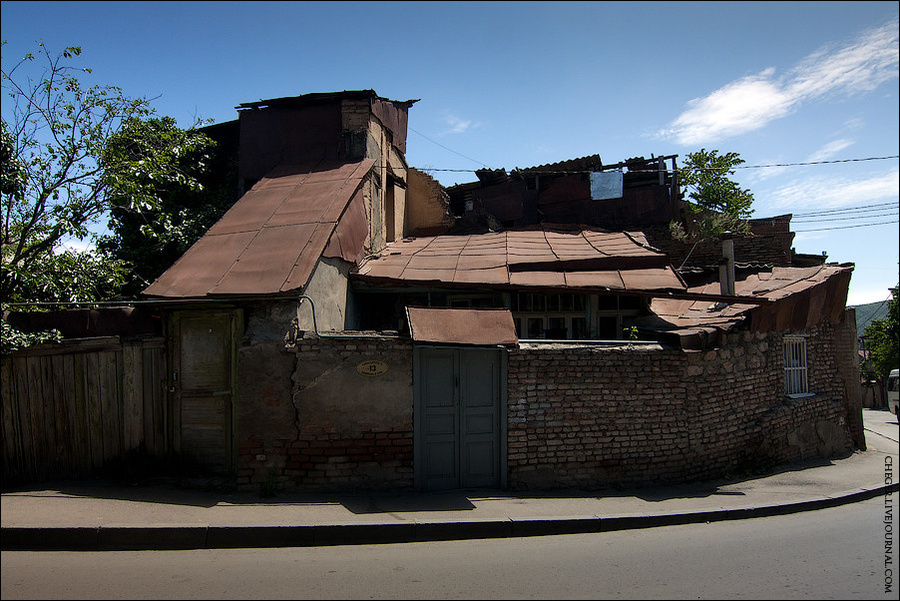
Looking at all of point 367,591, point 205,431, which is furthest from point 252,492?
point 367,591

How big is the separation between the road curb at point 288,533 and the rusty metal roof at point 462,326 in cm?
228

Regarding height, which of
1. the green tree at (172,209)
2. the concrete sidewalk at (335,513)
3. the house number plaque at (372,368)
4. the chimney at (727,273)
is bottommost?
the concrete sidewalk at (335,513)

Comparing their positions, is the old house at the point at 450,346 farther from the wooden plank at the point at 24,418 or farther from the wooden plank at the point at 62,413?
the wooden plank at the point at 24,418

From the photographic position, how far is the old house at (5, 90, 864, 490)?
743cm

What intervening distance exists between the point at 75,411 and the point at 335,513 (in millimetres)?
4127

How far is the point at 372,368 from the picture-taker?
7.51m

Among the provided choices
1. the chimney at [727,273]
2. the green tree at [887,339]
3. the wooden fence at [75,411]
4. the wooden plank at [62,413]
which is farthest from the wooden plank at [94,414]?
the green tree at [887,339]

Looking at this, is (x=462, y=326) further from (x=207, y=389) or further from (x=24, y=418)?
(x=24, y=418)

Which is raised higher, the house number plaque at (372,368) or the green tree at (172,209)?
the green tree at (172,209)

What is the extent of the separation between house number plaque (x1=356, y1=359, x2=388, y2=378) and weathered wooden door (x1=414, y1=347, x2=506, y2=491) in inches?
18.0

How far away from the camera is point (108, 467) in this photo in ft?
25.5

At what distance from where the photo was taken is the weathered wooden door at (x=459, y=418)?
7660 mm

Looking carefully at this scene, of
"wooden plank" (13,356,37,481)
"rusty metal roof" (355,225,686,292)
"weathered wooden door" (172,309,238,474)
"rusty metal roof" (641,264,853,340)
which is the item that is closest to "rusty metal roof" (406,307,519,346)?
"rusty metal roof" (355,225,686,292)

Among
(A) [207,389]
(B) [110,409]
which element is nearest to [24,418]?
(B) [110,409]
